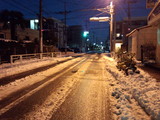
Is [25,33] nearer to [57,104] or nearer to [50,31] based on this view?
[50,31]

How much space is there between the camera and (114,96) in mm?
4715

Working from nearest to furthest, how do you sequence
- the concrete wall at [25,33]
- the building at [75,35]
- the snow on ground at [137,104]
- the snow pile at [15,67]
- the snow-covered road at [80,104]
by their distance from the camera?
the snow on ground at [137,104] → the snow-covered road at [80,104] → the snow pile at [15,67] → the concrete wall at [25,33] → the building at [75,35]

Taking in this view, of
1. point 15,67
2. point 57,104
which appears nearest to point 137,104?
point 57,104

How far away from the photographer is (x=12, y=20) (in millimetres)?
23500

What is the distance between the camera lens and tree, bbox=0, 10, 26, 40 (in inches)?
889

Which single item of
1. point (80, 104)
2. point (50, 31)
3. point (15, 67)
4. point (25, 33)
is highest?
point (50, 31)

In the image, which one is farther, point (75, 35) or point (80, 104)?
point (75, 35)

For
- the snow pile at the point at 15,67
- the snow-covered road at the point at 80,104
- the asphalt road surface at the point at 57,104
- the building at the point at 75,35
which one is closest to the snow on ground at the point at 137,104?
the snow-covered road at the point at 80,104

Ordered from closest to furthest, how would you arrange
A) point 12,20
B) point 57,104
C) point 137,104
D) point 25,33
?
1. point 137,104
2. point 57,104
3. point 12,20
4. point 25,33

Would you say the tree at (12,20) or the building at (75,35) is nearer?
the tree at (12,20)

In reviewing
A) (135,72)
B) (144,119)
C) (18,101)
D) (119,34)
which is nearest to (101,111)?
(144,119)

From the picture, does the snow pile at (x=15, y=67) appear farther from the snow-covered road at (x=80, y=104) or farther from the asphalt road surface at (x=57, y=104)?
the asphalt road surface at (x=57, y=104)

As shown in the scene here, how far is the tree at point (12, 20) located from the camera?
2258 cm

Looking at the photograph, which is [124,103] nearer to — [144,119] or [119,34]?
[144,119]
